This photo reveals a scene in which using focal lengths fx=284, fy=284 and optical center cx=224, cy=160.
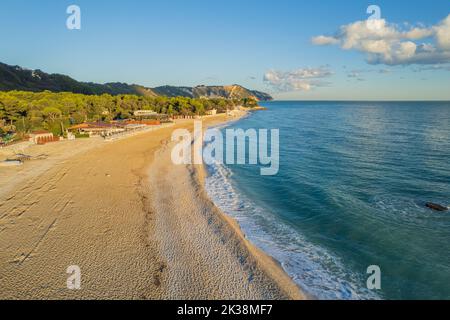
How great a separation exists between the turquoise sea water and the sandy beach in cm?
134

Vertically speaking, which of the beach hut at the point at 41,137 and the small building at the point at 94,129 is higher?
the small building at the point at 94,129

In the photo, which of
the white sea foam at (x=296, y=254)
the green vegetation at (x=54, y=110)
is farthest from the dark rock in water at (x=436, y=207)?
the green vegetation at (x=54, y=110)

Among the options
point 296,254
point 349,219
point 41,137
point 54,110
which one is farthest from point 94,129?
point 296,254

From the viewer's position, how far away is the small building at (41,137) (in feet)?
106

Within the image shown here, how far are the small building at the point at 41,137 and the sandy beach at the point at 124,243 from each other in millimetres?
15193

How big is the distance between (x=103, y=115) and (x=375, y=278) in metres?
56.0

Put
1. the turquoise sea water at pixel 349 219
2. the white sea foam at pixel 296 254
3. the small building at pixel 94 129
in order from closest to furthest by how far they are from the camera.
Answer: the white sea foam at pixel 296 254 < the turquoise sea water at pixel 349 219 < the small building at pixel 94 129

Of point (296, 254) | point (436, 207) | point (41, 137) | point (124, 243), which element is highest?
point (41, 137)

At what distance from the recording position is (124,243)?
10727 mm

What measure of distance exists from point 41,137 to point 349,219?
3401cm

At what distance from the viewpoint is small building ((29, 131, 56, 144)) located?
106 ft

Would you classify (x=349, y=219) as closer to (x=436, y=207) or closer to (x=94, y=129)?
(x=436, y=207)

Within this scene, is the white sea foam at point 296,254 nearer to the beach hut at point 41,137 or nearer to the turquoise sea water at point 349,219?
the turquoise sea water at point 349,219

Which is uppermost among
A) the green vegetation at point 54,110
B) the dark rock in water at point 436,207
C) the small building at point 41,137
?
the green vegetation at point 54,110
